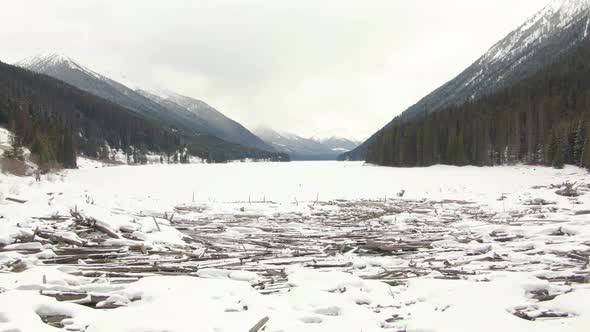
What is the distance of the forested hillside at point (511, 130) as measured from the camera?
5119cm

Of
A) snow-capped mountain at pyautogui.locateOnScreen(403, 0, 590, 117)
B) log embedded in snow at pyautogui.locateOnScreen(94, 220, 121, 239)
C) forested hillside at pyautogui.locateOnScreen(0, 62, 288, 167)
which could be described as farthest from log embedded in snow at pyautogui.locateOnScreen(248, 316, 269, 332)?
snow-capped mountain at pyautogui.locateOnScreen(403, 0, 590, 117)

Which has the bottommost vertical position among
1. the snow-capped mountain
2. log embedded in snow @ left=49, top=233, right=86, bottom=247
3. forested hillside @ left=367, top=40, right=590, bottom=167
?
log embedded in snow @ left=49, top=233, right=86, bottom=247

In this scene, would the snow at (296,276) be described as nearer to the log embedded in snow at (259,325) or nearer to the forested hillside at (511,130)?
the log embedded in snow at (259,325)

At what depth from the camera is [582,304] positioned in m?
5.51

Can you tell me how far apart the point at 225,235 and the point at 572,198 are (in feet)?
63.0

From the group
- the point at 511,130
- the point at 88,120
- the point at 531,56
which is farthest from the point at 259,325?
the point at 531,56

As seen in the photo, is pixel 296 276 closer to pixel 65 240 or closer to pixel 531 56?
pixel 65 240

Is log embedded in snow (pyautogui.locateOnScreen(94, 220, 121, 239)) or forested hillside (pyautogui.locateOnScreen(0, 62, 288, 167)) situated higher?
forested hillside (pyautogui.locateOnScreen(0, 62, 288, 167))

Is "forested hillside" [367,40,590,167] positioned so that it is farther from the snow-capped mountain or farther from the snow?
the snow-capped mountain

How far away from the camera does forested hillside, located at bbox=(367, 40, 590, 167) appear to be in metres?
51.2

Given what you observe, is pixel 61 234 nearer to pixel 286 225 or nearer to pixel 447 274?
pixel 286 225

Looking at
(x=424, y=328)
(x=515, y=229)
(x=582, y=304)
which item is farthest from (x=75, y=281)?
(x=515, y=229)

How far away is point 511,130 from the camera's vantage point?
6550 centimetres

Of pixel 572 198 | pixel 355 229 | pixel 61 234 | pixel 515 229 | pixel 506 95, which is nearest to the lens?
pixel 61 234
